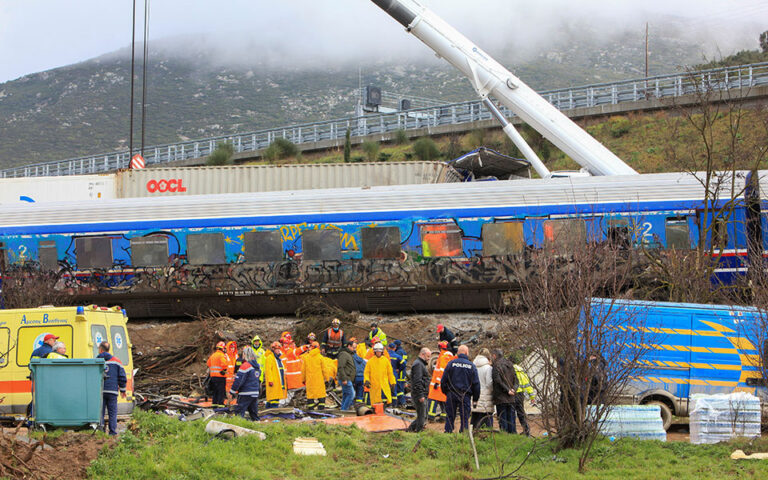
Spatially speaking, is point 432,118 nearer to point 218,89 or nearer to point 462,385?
point 462,385

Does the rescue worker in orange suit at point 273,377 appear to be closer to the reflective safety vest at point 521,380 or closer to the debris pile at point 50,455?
the reflective safety vest at point 521,380

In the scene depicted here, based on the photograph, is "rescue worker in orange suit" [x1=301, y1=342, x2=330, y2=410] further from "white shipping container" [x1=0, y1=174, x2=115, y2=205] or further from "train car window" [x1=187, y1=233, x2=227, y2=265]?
"white shipping container" [x1=0, y1=174, x2=115, y2=205]

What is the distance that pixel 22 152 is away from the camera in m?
102

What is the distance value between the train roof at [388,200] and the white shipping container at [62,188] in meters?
7.89

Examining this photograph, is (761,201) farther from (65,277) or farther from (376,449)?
(65,277)

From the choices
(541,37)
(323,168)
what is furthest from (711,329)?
(541,37)

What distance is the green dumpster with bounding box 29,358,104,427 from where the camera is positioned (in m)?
11.2

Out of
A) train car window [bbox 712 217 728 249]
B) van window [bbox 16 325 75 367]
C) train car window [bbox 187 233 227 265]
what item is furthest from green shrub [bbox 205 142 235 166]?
van window [bbox 16 325 75 367]

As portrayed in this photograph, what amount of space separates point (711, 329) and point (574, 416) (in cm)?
352

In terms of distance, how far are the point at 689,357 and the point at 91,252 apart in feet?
48.4

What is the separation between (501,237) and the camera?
2045 cm

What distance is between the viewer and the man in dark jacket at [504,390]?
1187cm

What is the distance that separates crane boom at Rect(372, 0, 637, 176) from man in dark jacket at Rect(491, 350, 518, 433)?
12683mm

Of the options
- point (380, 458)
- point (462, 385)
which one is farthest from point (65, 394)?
point (462, 385)
